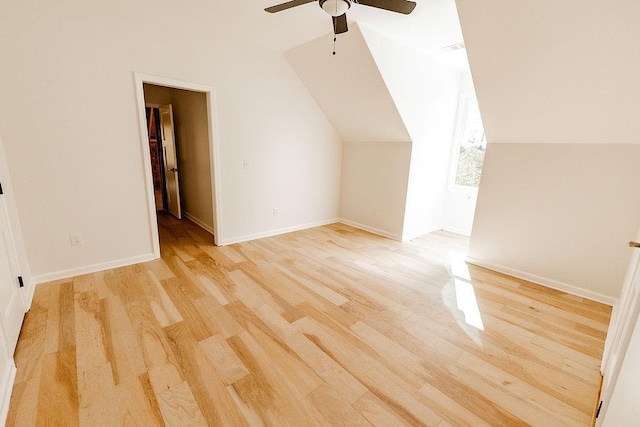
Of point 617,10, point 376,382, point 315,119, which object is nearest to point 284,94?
point 315,119

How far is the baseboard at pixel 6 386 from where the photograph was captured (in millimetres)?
1281

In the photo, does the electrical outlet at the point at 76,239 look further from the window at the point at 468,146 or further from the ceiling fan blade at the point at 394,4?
the window at the point at 468,146

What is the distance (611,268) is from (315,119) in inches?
150

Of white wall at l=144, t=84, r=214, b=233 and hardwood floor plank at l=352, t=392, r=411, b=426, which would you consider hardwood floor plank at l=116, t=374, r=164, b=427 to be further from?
white wall at l=144, t=84, r=214, b=233

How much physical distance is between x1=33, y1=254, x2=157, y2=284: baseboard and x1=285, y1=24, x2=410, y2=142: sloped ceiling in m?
3.07

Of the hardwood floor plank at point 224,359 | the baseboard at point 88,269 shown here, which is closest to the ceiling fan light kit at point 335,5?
the hardwood floor plank at point 224,359

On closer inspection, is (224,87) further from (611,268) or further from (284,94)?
(611,268)

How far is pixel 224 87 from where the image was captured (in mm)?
3299

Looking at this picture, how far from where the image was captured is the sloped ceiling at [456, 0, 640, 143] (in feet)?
5.51

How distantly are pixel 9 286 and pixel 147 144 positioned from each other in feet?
5.39

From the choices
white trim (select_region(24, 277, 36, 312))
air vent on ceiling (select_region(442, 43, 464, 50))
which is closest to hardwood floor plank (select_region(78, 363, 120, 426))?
white trim (select_region(24, 277, 36, 312))

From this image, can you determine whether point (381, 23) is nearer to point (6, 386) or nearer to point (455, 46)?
point (455, 46)

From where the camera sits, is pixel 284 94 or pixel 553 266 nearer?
pixel 553 266

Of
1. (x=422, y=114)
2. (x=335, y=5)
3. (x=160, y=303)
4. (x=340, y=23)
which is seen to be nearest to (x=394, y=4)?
(x=335, y=5)
